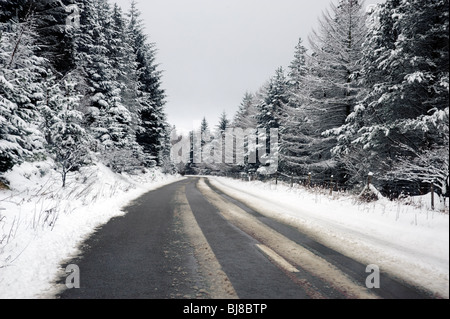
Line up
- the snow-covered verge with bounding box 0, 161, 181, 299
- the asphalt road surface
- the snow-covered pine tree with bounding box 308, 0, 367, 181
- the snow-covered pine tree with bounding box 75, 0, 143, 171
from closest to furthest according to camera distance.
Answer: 1. the asphalt road surface
2. the snow-covered verge with bounding box 0, 161, 181, 299
3. the snow-covered pine tree with bounding box 308, 0, 367, 181
4. the snow-covered pine tree with bounding box 75, 0, 143, 171

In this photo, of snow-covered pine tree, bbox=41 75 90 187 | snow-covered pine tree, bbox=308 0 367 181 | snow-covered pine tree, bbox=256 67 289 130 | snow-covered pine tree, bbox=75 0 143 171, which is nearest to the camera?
snow-covered pine tree, bbox=41 75 90 187

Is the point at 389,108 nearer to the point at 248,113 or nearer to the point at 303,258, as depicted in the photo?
the point at 303,258

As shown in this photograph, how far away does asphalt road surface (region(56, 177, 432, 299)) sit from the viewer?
9.36 feet

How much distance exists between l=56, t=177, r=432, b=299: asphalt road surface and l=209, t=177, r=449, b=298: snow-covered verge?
0.92 ft

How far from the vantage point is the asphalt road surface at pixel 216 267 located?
2.85m

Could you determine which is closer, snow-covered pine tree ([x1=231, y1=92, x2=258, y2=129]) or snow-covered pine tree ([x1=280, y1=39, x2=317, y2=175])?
snow-covered pine tree ([x1=280, y1=39, x2=317, y2=175])

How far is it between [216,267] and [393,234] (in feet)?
7.79

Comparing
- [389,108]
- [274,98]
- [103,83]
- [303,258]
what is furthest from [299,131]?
[103,83]

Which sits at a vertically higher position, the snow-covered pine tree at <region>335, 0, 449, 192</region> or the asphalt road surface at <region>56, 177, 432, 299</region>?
the snow-covered pine tree at <region>335, 0, 449, 192</region>

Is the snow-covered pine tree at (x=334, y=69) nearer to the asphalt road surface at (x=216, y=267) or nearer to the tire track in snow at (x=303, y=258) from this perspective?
the tire track in snow at (x=303, y=258)

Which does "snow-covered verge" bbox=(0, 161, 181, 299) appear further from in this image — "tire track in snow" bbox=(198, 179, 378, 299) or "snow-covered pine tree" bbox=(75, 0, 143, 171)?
"snow-covered pine tree" bbox=(75, 0, 143, 171)

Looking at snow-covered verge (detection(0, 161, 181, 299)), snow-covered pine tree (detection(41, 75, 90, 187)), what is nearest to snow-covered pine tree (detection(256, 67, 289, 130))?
snow-covered pine tree (detection(41, 75, 90, 187))
